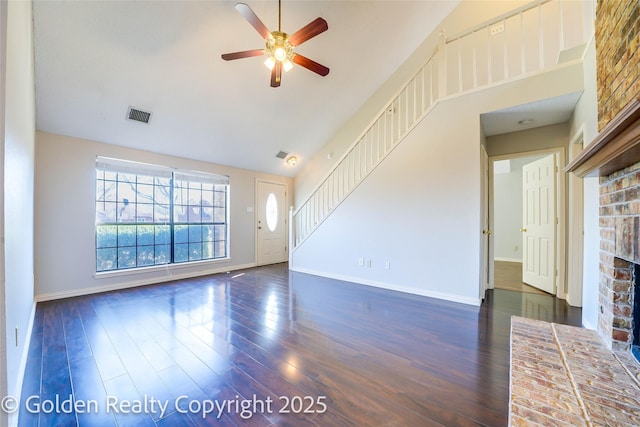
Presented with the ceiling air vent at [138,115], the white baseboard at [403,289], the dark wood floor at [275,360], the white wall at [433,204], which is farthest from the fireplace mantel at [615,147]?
the ceiling air vent at [138,115]

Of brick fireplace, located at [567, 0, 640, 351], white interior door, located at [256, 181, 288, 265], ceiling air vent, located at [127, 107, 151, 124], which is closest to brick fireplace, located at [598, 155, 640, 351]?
brick fireplace, located at [567, 0, 640, 351]

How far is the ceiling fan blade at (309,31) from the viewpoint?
2264 millimetres

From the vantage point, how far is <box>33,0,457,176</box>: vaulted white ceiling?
8.53 feet

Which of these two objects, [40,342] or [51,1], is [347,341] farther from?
[51,1]

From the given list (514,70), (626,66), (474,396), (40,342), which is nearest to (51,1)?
(40,342)

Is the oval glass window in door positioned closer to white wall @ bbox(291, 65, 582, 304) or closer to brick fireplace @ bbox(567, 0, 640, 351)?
white wall @ bbox(291, 65, 582, 304)

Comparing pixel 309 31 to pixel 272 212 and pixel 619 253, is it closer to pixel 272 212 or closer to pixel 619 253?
pixel 619 253

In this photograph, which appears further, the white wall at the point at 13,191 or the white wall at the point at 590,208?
the white wall at the point at 590,208

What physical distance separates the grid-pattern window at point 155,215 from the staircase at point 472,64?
169 cm

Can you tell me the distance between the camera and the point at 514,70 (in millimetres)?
3752

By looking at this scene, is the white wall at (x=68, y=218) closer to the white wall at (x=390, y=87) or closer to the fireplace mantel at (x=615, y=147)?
the white wall at (x=390, y=87)

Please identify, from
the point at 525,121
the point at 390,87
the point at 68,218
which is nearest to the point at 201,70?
the point at 68,218

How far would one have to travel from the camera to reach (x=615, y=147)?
1.14 metres

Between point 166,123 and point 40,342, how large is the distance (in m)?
2.97
